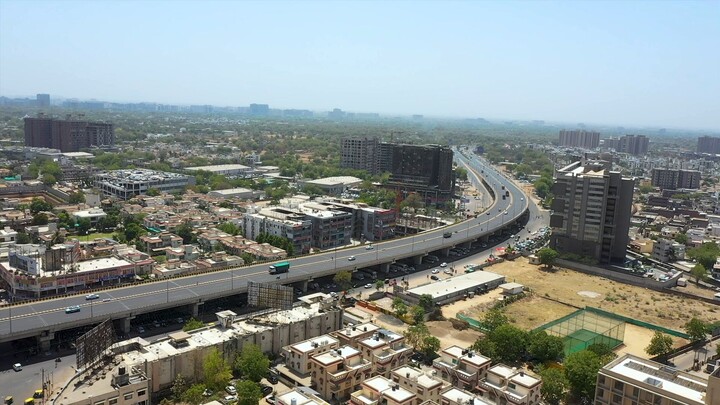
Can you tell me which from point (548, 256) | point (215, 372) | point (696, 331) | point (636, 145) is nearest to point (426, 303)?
point (696, 331)

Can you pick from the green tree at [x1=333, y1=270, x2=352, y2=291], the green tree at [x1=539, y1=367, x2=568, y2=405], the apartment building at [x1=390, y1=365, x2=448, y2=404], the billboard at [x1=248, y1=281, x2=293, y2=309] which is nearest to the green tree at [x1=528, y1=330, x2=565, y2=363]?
the green tree at [x1=539, y1=367, x2=568, y2=405]

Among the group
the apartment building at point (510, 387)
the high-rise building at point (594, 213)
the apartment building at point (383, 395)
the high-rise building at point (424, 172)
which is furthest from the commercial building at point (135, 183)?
the apartment building at point (510, 387)

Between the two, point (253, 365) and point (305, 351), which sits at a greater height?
point (305, 351)

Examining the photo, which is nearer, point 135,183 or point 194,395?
point 194,395

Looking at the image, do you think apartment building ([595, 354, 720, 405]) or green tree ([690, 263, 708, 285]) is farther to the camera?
green tree ([690, 263, 708, 285])

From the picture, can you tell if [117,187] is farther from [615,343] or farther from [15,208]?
[615,343]

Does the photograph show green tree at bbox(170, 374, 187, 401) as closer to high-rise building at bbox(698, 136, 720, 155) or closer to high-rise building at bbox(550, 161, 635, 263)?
high-rise building at bbox(550, 161, 635, 263)

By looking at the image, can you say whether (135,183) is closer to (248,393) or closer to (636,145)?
(248,393)
